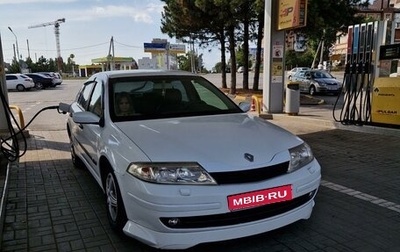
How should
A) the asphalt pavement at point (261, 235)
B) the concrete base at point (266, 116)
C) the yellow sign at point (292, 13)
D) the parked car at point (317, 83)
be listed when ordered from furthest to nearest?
the parked car at point (317, 83) < the concrete base at point (266, 116) < the yellow sign at point (292, 13) < the asphalt pavement at point (261, 235)

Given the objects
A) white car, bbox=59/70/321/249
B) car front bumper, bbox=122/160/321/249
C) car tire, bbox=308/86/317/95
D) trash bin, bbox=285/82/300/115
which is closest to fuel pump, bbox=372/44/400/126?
trash bin, bbox=285/82/300/115

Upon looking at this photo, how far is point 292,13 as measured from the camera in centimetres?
1108

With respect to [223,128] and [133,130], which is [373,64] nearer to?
[223,128]

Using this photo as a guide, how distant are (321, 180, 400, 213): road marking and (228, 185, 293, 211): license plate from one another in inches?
72.8

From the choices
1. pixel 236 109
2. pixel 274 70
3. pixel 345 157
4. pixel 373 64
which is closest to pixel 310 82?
pixel 274 70

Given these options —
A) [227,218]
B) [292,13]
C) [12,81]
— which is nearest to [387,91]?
[292,13]

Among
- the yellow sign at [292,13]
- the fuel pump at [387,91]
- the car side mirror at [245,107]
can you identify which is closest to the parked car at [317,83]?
the yellow sign at [292,13]

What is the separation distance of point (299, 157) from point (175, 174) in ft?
3.81

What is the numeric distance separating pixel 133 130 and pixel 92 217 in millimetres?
1234

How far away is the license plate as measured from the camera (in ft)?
9.40

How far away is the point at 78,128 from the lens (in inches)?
203

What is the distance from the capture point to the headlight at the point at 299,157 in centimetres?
324

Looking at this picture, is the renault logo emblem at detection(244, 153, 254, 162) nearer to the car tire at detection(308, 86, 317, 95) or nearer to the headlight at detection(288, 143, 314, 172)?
the headlight at detection(288, 143, 314, 172)

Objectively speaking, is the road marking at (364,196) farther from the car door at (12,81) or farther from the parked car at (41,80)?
the parked car at (41,80)
